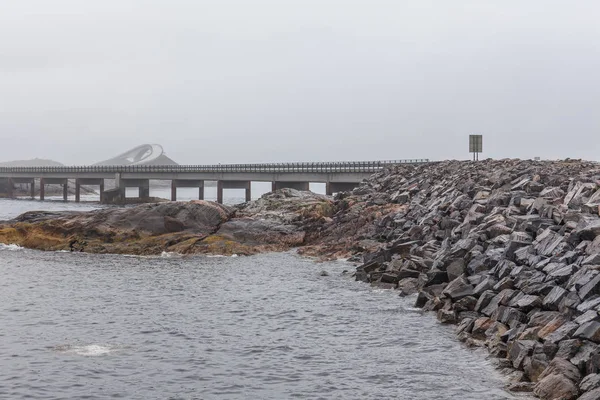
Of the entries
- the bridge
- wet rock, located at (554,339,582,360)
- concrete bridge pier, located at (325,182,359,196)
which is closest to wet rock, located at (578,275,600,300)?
wet rock, located at (554,339,582,360)

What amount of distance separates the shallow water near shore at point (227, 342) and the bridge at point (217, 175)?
174 ft

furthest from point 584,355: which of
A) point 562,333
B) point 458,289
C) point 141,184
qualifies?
point 141,184

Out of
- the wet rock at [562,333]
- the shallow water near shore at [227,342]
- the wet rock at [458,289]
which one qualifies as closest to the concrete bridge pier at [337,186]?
the shallow water near shore at [227,342]

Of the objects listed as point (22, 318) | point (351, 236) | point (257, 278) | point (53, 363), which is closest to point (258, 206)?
point (351, 236)

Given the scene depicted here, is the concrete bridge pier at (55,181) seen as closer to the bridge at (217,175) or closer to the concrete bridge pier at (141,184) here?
the bridge at (217,175)

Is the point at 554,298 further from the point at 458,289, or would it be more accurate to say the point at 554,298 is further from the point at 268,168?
the point at 268,168

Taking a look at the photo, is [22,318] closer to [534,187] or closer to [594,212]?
[594,212]

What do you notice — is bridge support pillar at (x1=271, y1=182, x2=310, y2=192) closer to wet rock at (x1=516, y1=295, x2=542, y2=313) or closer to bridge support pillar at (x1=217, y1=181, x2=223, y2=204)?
bridge support pillar at (x1=217, y1=181, x2=223, y2=204)

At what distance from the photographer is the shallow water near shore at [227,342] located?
17.0 meters

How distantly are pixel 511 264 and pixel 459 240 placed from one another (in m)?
6.88

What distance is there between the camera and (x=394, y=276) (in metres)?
31.1

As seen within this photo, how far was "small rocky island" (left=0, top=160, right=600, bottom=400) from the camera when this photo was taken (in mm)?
17438

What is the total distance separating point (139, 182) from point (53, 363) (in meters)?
121

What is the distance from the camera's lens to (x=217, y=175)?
11350 centimetres
